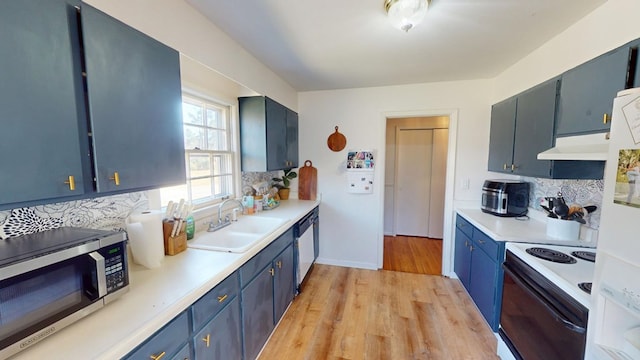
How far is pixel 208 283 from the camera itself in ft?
3.77

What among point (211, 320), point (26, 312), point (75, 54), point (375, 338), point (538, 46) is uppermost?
point (538, 46)

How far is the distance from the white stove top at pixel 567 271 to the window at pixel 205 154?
239cm

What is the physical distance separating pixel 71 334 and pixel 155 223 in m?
0.56

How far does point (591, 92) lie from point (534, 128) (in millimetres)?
548

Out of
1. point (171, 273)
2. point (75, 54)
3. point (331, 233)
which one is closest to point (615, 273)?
point (171, 273)

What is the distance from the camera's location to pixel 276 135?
261cm

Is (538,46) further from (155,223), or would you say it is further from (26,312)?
(26,312)

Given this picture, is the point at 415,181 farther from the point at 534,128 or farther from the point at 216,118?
the point at 216,118

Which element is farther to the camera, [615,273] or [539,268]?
[539,268]

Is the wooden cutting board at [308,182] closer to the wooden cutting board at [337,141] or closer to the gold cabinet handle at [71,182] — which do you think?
the wooden cutting board at [337,141]

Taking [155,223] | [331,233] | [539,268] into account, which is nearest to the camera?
[155,223]

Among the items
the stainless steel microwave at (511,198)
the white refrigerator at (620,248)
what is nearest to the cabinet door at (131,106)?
the white refrigerator at (620,248)

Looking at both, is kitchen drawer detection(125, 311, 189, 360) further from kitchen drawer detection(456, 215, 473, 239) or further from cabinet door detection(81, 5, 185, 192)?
kitchen drawer detection(456, 215, 473, 239)

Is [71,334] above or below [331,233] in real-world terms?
above
